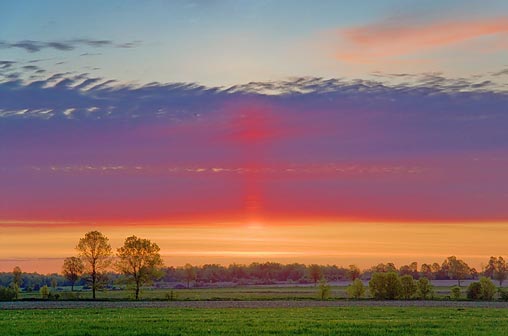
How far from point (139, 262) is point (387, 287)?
4027 cm

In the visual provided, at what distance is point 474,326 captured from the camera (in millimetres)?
43188

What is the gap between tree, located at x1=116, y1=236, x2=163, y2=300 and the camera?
112 metres

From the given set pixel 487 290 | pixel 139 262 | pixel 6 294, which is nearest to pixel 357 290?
pixel 487 290

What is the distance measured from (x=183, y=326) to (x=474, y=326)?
18.1 meters

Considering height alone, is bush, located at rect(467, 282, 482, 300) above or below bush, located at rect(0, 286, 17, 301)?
below

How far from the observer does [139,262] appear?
112875 millimetres

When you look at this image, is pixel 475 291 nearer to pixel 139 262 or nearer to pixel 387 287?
pixel 387 287

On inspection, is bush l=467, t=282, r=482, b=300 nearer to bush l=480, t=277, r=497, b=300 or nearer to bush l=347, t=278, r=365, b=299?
bush l=480, t=277, r=497, b=300

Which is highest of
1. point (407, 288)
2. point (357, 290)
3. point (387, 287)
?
point (387, 287)

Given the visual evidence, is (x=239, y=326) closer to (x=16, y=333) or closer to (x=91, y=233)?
(x=16, y=333)

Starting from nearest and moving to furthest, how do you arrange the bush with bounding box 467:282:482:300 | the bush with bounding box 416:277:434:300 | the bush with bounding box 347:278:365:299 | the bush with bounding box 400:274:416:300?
the bush with bounding box 400:274:416:300 → the bush with bounding box 467:282:482:300 → the bush with bounding box 416:277:434:300 → the bush with bounding box 347:278:365:299

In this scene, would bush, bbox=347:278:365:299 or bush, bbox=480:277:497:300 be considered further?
bush, bbox=347:278:365:299

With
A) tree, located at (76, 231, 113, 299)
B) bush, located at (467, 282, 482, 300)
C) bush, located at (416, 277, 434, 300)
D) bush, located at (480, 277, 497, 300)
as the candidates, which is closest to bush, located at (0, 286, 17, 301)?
tree, located at (76, 231, 113, 299)

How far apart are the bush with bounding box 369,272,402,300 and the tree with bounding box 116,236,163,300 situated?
35.5m
